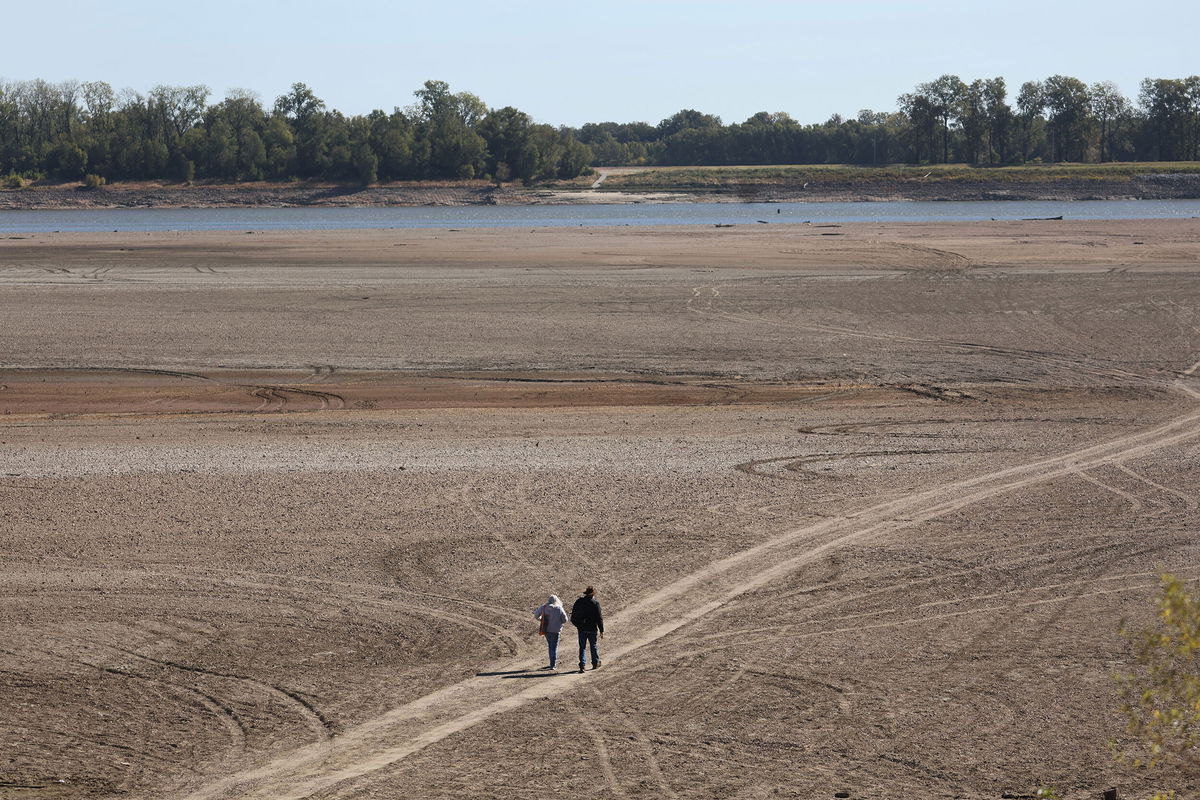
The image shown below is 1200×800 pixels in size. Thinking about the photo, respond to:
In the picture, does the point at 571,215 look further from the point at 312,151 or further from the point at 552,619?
the point at 552,619

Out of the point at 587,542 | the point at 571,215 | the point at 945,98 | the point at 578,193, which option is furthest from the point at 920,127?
the point at 587,542

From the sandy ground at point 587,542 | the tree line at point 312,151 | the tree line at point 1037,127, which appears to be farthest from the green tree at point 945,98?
the sandy ground at point 587,542

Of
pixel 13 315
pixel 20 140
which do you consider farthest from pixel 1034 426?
pixel 20 140

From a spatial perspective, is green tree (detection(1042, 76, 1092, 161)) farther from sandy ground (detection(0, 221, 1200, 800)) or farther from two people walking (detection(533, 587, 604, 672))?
two people walking (detection(533, 587, 604, 672))

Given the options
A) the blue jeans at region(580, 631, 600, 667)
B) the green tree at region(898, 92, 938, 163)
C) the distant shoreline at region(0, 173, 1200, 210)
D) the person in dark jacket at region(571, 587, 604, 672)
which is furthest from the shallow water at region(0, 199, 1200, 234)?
the person in dark jacket at region(571, 587, 604, 672)

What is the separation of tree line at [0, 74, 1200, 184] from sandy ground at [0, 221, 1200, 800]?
112 m

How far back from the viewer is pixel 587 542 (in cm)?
1839

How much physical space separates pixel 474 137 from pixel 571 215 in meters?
45.3

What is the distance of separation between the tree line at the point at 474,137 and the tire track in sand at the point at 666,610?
5102 inches

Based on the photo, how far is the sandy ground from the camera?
39.0ft

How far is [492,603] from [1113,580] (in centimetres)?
835

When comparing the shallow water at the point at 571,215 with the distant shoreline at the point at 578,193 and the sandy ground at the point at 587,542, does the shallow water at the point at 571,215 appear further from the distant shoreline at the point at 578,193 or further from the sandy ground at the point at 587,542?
the sandy ground at the point at 587,542

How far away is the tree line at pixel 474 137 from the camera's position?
5891 inches

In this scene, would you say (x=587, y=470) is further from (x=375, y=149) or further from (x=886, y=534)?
(x=375, y=149)
